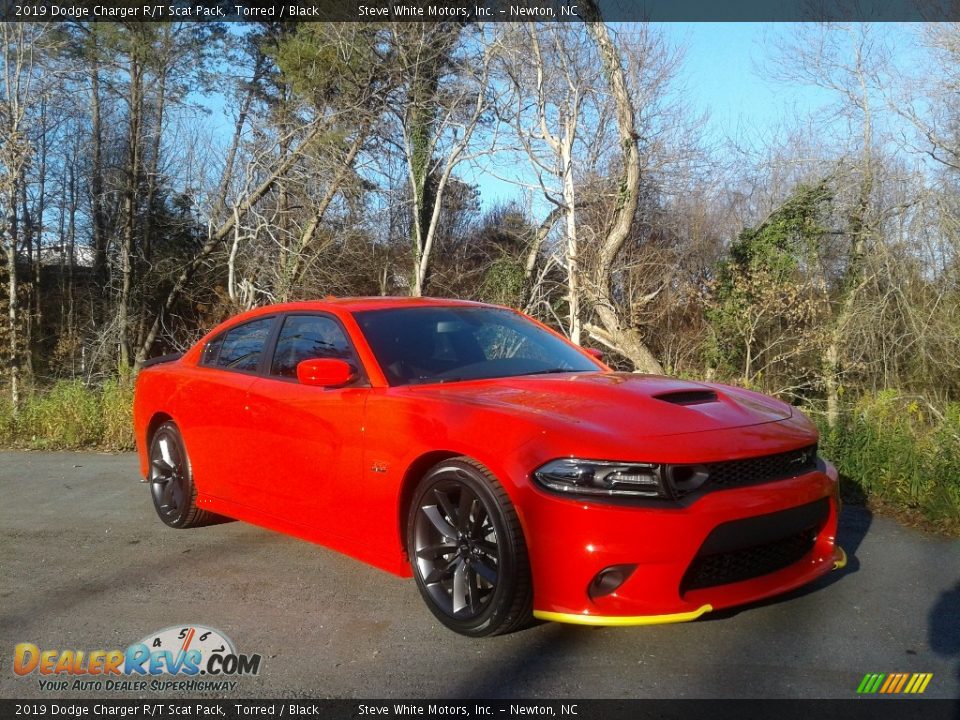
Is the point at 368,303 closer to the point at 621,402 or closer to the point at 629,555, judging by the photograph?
the point at 621,402

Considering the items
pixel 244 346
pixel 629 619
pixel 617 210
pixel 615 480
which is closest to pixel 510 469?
pixel 615 480

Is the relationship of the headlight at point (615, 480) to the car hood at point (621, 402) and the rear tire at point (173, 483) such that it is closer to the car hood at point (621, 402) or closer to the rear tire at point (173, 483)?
the car hood at point (621, 402)

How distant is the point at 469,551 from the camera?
Answer: 11.6ft

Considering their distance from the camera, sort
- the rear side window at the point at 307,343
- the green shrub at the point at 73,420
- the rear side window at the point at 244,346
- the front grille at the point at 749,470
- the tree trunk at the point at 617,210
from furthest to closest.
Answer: the tree trunk at the point at 617,210, the green shrub at the point at 73,420, the rear side window at the point at 244,346, the rear side window at the point at 307,343, the front grille at the point at 749,470

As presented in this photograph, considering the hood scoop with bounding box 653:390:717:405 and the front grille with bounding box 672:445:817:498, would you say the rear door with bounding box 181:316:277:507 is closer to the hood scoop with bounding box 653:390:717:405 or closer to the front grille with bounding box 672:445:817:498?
the hood scoop with bounding box 653:390:717:405

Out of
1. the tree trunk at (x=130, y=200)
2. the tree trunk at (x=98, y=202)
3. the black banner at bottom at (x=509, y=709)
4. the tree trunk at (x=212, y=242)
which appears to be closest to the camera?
the black banner at bottom at (x=509, y=709)

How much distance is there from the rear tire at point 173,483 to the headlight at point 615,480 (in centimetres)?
313

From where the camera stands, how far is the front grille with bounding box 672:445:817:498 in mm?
3277

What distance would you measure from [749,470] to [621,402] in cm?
60

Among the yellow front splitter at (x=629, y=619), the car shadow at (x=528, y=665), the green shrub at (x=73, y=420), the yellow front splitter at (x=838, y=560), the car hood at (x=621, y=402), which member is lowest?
the green shrub at (x=73, y=420)

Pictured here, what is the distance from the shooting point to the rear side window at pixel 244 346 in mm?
5148

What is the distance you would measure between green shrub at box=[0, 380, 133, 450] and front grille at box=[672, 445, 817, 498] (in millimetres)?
7236

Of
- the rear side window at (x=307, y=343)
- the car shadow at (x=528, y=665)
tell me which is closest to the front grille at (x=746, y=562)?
the car shadow at (x=528, y=665)

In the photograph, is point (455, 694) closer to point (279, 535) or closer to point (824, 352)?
point (279, 535)
